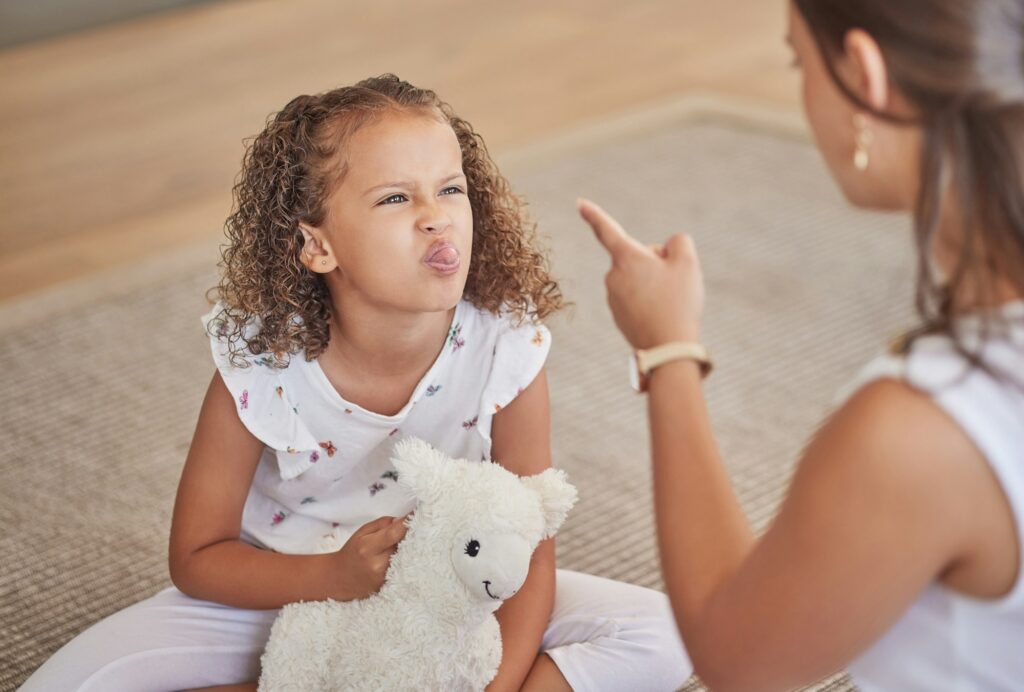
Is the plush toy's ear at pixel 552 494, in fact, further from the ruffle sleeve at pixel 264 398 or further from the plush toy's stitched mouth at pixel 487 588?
the ruffle sleeve at pixel 264 398

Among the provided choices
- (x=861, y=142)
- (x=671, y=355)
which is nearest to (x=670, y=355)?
(x=671, y=355)

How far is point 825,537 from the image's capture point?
2.12 feet

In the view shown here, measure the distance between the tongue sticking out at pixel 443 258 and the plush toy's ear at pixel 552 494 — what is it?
18 cm

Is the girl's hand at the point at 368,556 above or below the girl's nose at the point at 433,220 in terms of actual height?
below

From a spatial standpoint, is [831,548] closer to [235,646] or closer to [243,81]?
[235,646]

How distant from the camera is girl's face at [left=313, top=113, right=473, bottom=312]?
0.96 metres

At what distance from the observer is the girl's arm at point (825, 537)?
629 mm

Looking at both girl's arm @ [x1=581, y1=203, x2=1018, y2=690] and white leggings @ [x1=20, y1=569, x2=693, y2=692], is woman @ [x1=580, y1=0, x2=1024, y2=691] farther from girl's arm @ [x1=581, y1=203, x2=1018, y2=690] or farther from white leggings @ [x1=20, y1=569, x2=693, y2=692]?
white leggings @ [x1=20, y1=569, x2=693, y2=692]

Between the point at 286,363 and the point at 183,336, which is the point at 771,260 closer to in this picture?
the point at 183,336

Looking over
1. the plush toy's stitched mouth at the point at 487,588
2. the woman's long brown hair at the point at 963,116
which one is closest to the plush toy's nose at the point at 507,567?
the plush toy's stitched mouth at the point at 487,588

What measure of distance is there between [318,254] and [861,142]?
1.54 ft

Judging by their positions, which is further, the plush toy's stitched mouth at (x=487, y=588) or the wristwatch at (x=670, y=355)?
the plush toy's stitched mouth at (x=487, y=588)

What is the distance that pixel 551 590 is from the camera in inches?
40.8

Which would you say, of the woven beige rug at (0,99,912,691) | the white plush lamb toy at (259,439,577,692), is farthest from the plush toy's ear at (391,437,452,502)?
the woven beige rug at (0,99,912,691)
